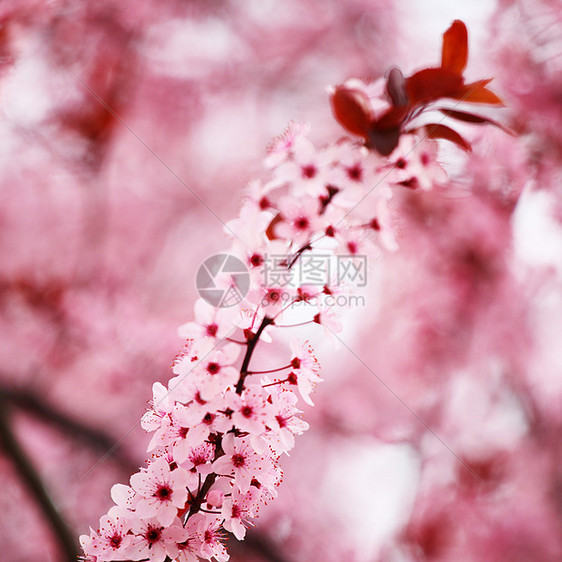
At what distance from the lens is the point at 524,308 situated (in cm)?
200

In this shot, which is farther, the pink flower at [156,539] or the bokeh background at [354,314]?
the bokeh background at [354,314]

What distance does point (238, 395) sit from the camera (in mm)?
377

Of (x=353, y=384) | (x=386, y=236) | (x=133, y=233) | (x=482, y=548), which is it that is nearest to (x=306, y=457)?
(x=353, y=384)

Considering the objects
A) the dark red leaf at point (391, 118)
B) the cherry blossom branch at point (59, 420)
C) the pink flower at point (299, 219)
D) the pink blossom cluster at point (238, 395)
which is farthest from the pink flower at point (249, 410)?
the cherry blossom branch at point (59, 420)

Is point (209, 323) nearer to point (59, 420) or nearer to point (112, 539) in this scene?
point (112, 539)

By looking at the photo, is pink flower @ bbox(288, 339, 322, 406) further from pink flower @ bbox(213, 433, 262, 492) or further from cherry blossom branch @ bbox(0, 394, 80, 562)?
cherry blossom branch @ bbox(0, 394, 80, 562)

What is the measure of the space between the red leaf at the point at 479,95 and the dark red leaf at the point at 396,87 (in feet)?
0.15

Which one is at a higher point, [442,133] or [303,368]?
[442,133]

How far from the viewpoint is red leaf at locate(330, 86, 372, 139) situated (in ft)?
1.29

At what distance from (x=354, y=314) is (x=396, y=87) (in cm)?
153

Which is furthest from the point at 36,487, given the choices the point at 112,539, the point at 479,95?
the point at 479,95

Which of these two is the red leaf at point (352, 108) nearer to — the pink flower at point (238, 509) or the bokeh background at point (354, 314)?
the pink flower at point (238, 509)

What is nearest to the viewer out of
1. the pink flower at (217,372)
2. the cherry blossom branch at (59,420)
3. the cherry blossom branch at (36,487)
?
the pink flower at (217,372)

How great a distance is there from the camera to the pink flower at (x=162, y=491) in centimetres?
38
